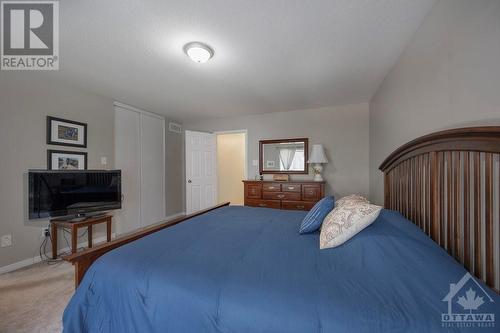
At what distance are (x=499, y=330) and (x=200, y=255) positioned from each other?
3.88ft

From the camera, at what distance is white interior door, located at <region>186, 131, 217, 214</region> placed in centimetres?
430

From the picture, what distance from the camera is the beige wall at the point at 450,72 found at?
2.84ft

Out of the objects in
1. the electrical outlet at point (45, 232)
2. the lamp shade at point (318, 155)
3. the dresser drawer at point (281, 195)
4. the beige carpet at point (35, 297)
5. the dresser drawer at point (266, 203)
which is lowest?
the beige carpet at point (35, 297)

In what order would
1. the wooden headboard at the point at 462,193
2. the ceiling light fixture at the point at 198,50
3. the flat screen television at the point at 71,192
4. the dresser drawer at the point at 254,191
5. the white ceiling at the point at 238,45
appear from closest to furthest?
the wooden headboard at the point at 462,193 < the white ceiling at the point at 238,45 < the ceiling light fixture at the point at 198,50 < the flat screen television at the point at 71,192 < the dresser drawer at the point at 254,191

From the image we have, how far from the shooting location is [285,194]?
3.49m

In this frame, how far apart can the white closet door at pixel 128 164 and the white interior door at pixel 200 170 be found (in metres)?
0.96

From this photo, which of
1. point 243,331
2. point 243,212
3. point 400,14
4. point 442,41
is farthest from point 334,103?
point 243,331

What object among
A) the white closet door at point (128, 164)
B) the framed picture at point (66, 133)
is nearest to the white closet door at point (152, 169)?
the white closet door at point (128, 164)

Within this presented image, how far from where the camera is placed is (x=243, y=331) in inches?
30.4

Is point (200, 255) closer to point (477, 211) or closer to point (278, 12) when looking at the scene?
point (477, 211)
